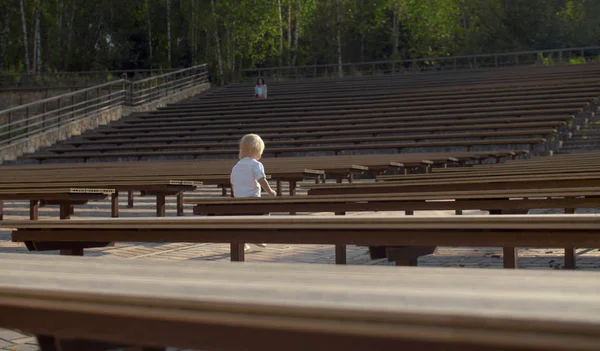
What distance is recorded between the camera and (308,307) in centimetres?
110

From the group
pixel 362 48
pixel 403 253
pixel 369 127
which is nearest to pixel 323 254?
pixel 403 253

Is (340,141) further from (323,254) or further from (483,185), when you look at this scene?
(483,185)

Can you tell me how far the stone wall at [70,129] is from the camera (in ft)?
69.6

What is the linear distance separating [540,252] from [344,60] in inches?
1870

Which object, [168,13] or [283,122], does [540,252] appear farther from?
[168,13]

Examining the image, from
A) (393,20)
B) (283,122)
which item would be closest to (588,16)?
(393,20)

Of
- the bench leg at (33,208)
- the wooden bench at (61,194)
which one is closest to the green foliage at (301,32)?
the bench leg at (33,208)

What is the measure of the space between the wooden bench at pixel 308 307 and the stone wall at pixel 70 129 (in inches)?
800

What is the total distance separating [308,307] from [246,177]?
6049mm

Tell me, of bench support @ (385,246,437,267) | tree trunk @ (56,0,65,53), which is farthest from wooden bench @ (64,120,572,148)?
tree trunk @ (56,0,65,53)

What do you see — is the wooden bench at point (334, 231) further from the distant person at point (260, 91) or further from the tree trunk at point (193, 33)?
the tree trunk at point (193, 33)

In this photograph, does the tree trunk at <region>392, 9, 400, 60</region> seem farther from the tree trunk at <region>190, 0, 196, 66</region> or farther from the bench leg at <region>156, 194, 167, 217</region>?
the bench leg at <region>156, 194, 167, 217</region>

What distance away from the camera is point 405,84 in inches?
1197

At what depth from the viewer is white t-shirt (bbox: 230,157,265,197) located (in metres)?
7.09
